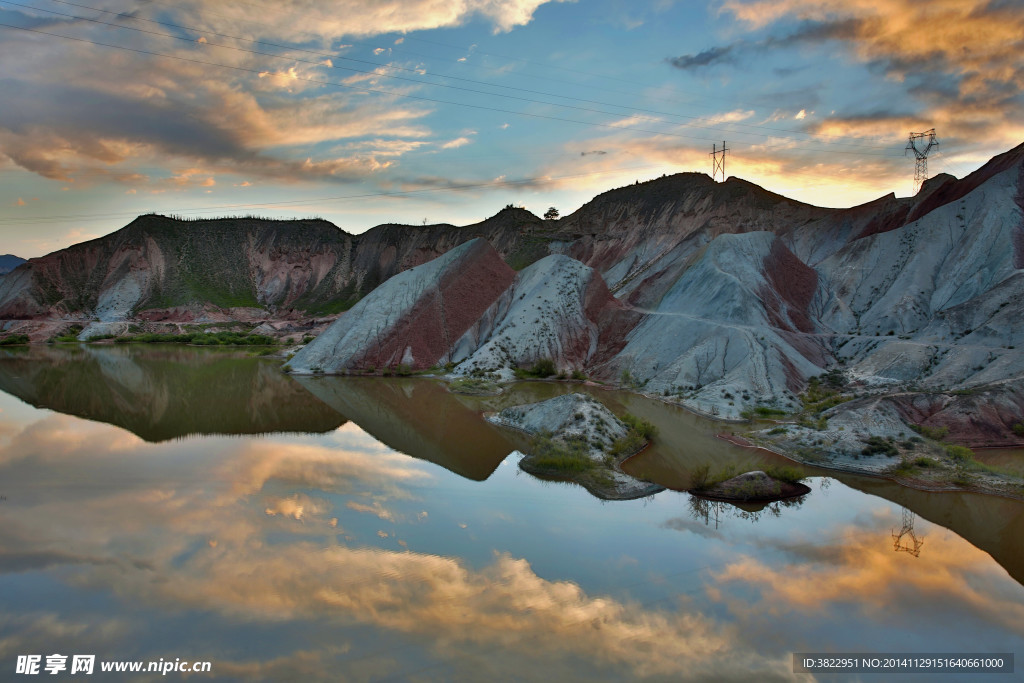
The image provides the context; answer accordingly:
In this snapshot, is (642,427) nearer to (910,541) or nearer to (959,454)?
(959,454)

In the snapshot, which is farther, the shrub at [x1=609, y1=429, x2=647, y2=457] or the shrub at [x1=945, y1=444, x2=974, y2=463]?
the shrub at [x1=609, y1=429, x2=647, y2=457]

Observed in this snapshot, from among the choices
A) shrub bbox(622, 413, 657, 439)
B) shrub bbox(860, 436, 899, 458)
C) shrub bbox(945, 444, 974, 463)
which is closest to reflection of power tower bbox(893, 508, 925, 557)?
shrub bbox(860, 436, 899, 458)

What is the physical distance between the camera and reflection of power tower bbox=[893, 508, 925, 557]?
45.9ft

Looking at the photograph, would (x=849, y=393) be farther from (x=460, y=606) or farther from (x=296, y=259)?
(x=296, y=259)

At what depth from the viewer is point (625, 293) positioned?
2191 inches

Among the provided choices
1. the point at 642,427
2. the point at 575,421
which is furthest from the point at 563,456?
the point at 642,427

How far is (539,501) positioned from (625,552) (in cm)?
401

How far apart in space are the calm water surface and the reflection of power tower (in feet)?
0.41

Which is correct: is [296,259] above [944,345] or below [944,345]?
above

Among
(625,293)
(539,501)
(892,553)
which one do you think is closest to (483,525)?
(539,501)

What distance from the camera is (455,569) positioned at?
40.1 feet

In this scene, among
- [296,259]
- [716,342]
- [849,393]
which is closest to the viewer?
[849,393]

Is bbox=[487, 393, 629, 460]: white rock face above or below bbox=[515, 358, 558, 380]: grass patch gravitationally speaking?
below

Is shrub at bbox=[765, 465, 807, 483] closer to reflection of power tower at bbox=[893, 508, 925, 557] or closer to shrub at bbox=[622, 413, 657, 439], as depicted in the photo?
reflection of power tower at bbox=[893, 508, 925, 557]
